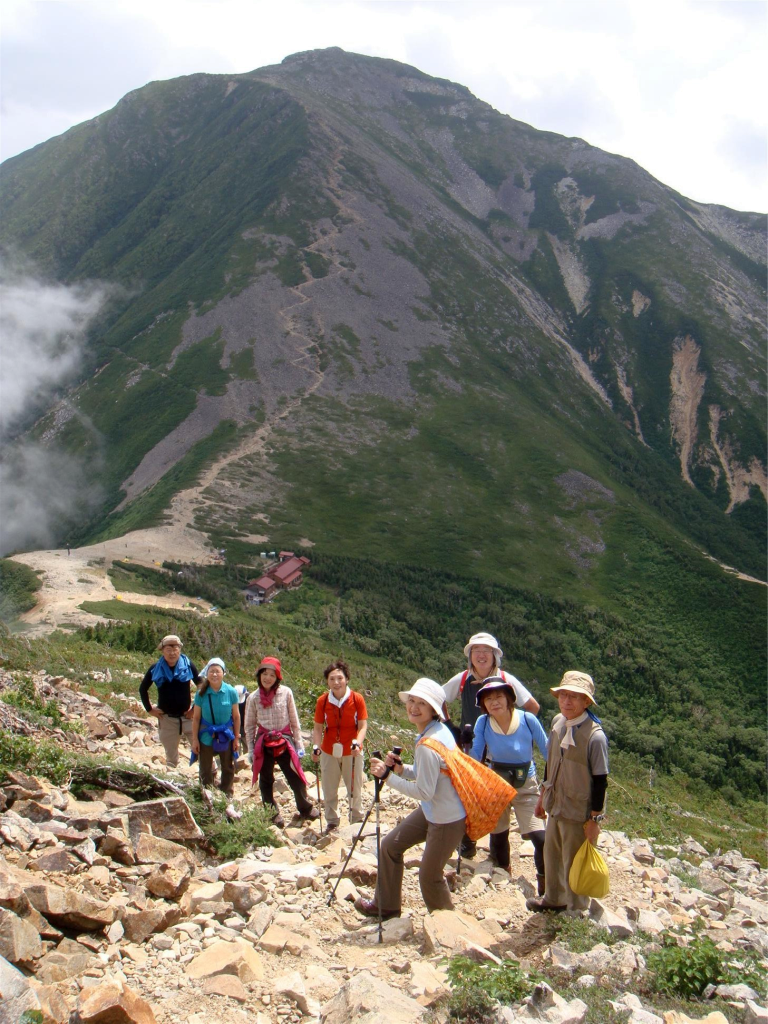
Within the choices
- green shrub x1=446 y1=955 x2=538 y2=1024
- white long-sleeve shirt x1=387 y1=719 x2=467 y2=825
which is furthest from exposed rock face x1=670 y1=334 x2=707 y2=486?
green shrub x1=446 y1=955 x2=538 y2=1024

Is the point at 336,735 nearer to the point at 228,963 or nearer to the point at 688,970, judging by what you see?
the point at 228,963

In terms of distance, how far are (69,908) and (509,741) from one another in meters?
5.04

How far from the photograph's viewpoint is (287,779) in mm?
11148

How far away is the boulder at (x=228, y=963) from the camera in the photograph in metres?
6.41

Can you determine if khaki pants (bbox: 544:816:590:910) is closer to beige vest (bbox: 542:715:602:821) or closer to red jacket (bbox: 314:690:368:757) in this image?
beige vest (bbox: 542:715:602:821)

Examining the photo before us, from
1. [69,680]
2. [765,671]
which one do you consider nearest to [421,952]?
[69,680]

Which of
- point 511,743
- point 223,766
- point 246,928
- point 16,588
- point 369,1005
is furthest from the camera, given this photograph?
point 16,588

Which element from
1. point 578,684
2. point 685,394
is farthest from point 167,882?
point 685,394

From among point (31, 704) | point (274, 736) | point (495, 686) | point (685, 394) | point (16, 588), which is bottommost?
point (16, 588)

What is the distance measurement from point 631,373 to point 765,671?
4127 inches

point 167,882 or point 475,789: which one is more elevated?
point 475,789

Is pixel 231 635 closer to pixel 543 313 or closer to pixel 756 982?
pixel 756 982

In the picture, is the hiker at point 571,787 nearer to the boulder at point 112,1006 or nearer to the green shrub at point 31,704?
the boulder at point 112,1006

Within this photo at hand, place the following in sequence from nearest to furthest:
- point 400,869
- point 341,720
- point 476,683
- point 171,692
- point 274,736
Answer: point 400,869, point 476,683, point 341,720, point 274,736, point 171,692
